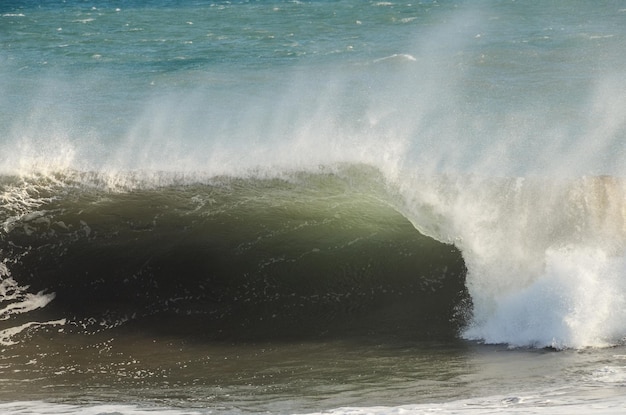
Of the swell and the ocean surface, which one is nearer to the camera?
the ocean surface

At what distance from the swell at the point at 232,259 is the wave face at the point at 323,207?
0.07 feet

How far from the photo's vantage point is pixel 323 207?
35.6 ft

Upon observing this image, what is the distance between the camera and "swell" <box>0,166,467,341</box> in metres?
9.34

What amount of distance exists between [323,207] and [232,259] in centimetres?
119

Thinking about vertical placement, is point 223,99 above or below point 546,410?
A: above

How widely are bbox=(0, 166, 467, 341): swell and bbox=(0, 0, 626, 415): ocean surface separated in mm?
25

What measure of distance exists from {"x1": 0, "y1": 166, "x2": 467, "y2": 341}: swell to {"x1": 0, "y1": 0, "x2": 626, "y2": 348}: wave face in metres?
0.02

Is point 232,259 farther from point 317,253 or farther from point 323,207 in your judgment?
point 323,207

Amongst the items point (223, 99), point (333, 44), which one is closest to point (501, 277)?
point (223, 99)

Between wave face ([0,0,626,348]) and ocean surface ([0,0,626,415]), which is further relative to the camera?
wave face ([0,0,626,348])

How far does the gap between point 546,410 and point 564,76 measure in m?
13.1

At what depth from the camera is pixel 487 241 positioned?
976 cm

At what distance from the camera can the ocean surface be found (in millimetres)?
7617

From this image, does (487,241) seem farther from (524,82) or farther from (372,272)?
(524,82)
